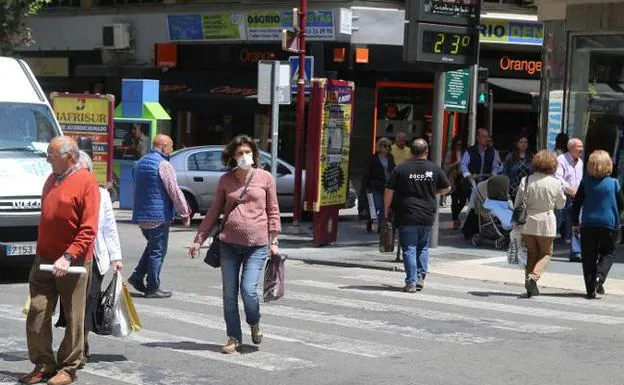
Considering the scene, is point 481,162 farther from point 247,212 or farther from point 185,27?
point 185,27

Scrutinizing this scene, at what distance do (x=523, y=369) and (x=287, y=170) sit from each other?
14.5 m

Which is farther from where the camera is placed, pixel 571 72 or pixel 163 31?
pixel 163 31

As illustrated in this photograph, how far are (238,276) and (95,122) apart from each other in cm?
1540

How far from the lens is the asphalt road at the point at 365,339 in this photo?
8.84m

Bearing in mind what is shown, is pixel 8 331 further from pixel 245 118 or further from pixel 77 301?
pixel 245 118

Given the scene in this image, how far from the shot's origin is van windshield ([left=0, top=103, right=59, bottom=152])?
48.0 ft

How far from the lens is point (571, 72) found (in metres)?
19.7

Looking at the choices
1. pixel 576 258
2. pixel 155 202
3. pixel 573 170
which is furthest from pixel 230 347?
pixel 573 170

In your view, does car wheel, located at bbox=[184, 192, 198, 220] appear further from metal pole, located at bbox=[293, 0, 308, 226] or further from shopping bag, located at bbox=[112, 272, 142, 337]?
shopping bag, located at bbox=[112, 272, 142, 337]

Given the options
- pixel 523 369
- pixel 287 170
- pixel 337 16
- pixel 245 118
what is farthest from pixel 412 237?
pixel 245 118

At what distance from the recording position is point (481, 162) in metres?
20.8

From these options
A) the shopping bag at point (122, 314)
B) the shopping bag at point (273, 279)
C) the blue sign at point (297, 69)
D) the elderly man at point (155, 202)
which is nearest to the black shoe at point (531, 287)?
the elderly man at point (155, 202)

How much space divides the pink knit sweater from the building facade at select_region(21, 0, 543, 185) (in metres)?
17.0

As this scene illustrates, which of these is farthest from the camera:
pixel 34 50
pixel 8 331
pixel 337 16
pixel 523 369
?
pixel 34 50
